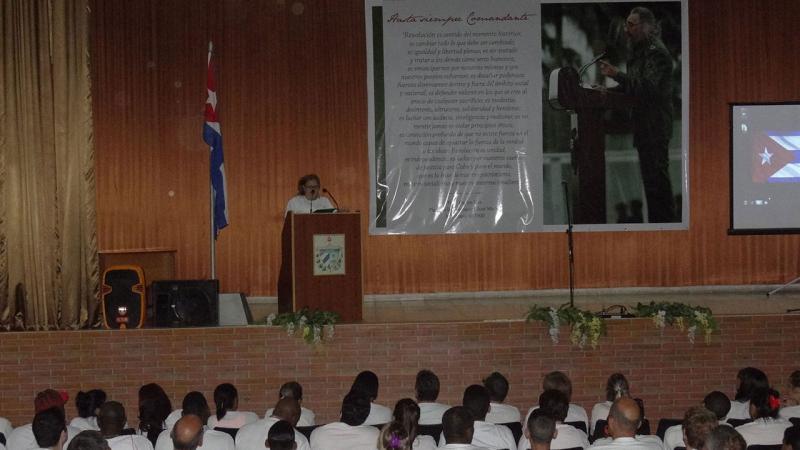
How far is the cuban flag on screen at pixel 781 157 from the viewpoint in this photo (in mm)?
11422

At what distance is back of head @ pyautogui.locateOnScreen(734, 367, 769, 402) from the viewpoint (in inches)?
219

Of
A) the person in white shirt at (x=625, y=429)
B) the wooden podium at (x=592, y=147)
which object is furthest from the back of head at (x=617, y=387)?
the wooden podium at (x=592, y=147)

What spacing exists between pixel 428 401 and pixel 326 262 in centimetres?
227

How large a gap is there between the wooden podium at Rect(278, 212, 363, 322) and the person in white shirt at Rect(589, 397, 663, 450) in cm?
365

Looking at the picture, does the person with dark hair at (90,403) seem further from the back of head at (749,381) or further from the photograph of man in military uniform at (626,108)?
the photograph of man in military uniform at (626,108)

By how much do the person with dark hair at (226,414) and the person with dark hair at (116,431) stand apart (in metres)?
0.86

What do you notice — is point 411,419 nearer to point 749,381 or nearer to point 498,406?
point 498,406

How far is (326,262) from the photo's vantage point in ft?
25.6

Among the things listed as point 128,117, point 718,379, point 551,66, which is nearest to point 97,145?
point 128,117

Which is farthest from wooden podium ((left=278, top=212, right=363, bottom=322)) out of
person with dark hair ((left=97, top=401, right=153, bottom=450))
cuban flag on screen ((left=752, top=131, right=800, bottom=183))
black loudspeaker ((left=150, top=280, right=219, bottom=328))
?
cuban flag on screen ((left=752, top=131, right=800, bottom=183))

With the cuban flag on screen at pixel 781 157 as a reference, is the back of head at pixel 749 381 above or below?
below

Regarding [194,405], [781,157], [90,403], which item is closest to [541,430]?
[194,405]

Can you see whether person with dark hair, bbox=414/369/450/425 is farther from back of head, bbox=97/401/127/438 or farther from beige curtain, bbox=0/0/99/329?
beige curtain, bbox=0/0/99/329

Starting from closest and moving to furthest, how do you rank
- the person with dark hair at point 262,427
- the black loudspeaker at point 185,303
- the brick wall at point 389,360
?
the person with dark hair at point 262,427 → the brick wall at point 389,360 → the black loudspeaker at point 185,303
